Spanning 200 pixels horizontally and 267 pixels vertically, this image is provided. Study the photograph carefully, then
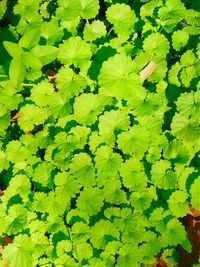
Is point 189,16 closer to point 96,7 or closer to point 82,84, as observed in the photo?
point 96,7

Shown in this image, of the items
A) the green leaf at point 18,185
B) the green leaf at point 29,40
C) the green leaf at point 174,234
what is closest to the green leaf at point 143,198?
the green leaf at point 174,234

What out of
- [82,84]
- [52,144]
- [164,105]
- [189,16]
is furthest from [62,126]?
[189,16]

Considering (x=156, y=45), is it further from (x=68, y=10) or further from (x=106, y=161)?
(x=106, y=161)

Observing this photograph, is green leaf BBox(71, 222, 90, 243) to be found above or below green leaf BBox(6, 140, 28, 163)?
below

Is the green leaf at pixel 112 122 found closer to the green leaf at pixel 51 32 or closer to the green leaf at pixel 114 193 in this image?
the green leaf at pixel 114 193

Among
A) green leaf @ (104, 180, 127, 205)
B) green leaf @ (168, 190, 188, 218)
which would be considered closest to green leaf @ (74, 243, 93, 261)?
green leaf @ (104, 180, 127, 205)

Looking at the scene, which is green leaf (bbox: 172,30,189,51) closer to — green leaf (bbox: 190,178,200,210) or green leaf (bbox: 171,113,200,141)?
green leaf (bbox: 171,113,200,141)

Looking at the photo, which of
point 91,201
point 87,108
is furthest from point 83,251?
point 87,108
